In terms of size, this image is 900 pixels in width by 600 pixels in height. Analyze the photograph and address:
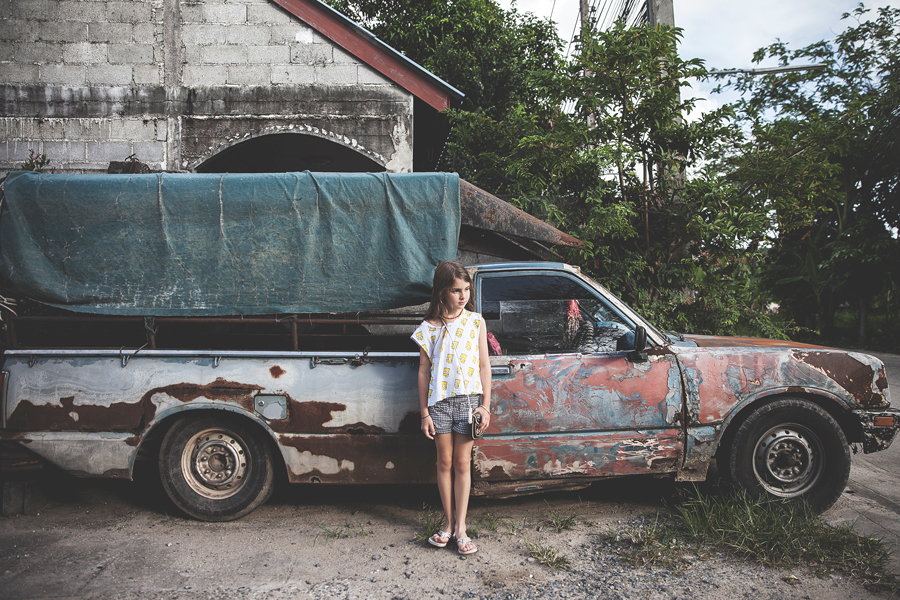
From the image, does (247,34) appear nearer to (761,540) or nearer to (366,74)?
(366,74)

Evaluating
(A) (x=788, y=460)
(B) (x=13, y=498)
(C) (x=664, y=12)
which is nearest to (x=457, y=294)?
(A) (x=788, y=460)

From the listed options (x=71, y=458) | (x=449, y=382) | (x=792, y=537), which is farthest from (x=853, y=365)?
(x=71, y=458)

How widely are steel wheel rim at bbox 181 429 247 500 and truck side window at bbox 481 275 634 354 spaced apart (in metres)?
1.93

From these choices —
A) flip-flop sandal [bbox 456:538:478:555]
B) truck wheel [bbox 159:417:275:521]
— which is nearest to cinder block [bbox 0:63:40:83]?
truck wheel [bbox 159:417:275:521]

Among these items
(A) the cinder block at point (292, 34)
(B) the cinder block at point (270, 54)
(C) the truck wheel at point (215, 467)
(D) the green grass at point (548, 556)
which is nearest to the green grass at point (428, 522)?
(D) the green grass at point (548, 556)

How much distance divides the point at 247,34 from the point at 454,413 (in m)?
6.21

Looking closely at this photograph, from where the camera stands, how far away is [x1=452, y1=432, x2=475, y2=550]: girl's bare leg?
10.1ft

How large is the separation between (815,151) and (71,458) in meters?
7.88

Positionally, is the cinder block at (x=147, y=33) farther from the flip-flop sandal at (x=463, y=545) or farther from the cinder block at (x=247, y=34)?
the flip-flop sandal at (x=463, y=545)

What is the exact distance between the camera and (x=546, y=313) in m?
3.60

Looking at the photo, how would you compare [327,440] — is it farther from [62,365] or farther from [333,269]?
[62,365]

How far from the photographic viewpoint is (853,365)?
137 inches

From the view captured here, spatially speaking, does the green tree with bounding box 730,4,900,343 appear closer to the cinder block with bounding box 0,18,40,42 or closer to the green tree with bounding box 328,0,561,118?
the green tree with bounding box 328,0,561,118

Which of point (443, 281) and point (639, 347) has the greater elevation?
point (443, 281)
